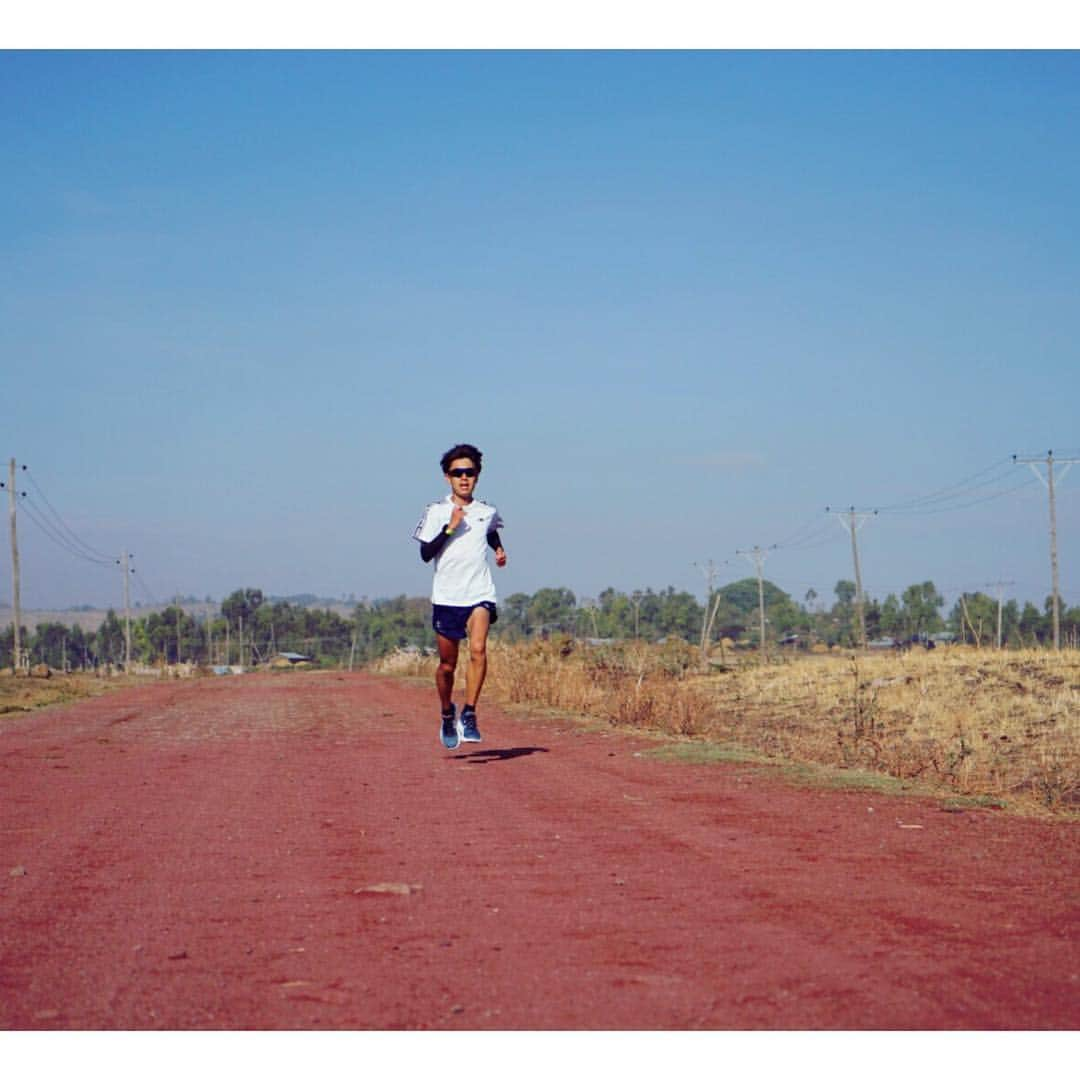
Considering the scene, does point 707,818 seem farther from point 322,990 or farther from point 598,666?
point 598,666

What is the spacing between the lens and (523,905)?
481 cm

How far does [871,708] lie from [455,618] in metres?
4.11

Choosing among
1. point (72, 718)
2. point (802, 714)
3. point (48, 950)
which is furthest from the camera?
point (802, 714)

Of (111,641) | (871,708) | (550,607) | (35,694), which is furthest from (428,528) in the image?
(111,641)

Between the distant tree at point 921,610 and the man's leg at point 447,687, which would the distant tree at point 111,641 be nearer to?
the distant tree at point 921,610

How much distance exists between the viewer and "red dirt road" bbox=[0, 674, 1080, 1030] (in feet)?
11.7

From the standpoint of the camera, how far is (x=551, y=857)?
579 cm

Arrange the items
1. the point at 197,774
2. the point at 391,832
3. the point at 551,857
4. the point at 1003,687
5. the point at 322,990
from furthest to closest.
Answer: the point at 1003,687 < the point at 197,774 < the point at 391,832 < the point at 551,857 < the point at 322,990

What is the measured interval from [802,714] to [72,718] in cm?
1219

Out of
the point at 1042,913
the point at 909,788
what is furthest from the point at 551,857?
the point at 909,788

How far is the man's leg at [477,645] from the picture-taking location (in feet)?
33.9

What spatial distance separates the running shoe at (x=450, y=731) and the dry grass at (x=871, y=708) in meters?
2.25

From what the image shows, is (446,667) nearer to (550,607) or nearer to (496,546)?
(496,546)

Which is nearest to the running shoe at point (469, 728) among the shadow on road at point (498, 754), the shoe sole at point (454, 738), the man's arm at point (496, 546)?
the shoe sole at point (454, 738)
